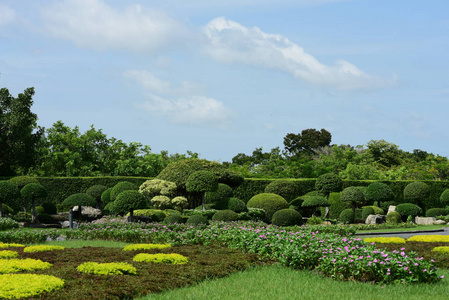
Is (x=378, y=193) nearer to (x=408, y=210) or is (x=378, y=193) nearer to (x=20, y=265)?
(x=408, y=210)

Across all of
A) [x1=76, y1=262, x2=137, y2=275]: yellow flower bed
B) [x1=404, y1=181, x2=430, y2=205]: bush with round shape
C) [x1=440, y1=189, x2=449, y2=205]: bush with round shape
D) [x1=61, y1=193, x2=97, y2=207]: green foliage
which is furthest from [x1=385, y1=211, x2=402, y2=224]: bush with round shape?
[x1=76, y1=262, x2=137, y2=275]: yellow flower bed

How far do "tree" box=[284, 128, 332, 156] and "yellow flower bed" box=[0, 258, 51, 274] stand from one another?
5161 centimetres

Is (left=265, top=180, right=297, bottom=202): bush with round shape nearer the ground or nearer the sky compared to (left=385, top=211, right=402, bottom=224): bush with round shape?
nearer the sky

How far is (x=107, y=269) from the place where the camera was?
8.83 m

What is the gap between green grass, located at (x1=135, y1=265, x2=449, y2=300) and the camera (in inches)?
301

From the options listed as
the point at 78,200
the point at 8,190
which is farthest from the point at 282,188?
the point at 8,190

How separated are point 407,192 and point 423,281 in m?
23.7

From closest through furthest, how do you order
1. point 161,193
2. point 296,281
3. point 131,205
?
point 296,281 → point 131,205 → point 161,193

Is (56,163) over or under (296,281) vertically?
over

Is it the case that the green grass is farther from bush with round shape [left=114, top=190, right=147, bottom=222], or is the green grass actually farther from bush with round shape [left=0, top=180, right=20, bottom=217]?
bush with round shape [left=0, top=180, right=20, bottom=217]

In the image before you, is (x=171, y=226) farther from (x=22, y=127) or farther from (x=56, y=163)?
(x=56, y=163)

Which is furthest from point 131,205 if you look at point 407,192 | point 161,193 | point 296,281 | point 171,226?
point 407,192

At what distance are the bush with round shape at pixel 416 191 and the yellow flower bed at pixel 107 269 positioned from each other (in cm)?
2560

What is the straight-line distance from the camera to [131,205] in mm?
21484
